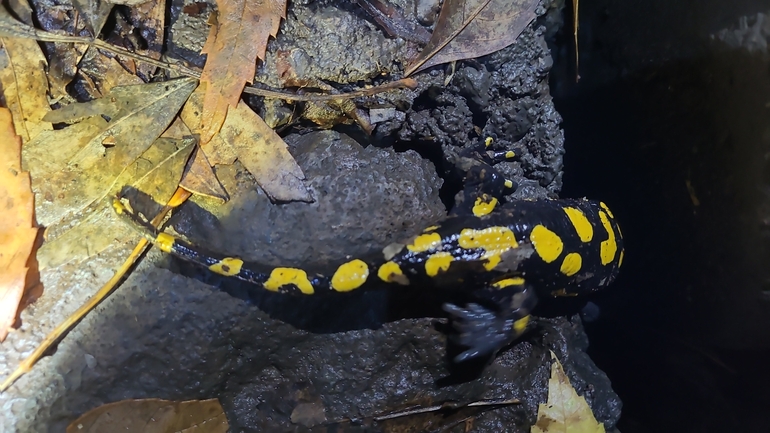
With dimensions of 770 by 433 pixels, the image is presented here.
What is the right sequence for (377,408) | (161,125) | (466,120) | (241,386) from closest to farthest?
(161,125)
(241,386)
(377,408)
(466,120)

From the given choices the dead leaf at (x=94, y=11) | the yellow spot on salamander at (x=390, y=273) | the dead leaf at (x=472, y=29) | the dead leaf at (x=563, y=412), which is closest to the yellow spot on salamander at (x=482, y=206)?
the yellow spot on salamander at (x=390, y=273)

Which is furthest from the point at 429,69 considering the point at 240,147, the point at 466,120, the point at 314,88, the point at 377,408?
the point at 377,408

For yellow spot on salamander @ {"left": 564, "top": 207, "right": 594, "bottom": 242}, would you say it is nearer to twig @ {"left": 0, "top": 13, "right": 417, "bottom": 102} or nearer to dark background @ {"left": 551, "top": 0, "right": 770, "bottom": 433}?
dark background @ {"left": 551, "top": 0, "right": 770, "bottom": 433}

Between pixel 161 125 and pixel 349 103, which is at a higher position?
pixel 349 103

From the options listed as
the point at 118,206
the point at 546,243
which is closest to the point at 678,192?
the point at 546,243

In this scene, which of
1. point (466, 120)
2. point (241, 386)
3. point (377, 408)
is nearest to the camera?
point (241, 386)

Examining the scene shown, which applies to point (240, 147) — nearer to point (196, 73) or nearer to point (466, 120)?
point (196, 73)

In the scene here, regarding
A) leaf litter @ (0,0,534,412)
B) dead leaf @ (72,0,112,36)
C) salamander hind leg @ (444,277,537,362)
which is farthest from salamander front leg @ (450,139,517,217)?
dead leaf @ (72,0,112,36)
